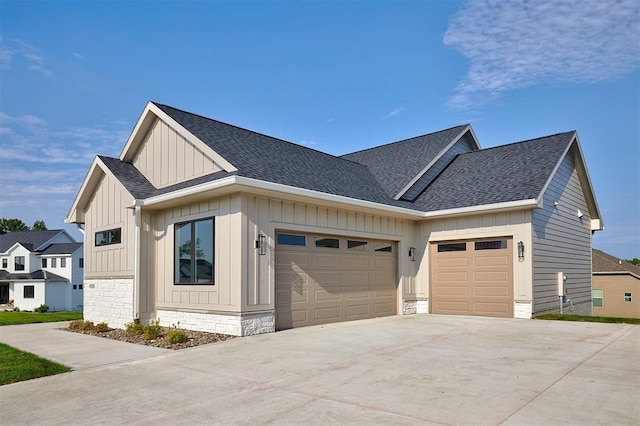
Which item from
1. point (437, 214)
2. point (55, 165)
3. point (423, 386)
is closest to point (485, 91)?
point (437, 214)

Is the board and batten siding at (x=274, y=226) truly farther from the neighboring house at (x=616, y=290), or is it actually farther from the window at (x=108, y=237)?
the neighboring house at (x=616, y=290)

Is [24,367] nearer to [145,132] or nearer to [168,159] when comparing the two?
[168,159]

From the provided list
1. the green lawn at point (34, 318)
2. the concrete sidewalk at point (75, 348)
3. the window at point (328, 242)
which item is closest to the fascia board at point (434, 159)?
the window at point (328, 242)

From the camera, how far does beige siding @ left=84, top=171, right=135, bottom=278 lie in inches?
481

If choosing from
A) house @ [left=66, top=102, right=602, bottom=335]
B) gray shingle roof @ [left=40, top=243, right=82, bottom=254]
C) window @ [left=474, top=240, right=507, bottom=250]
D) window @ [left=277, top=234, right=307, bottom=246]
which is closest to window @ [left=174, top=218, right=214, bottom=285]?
house @ [left=66, top=102, right=602, bottom=335]

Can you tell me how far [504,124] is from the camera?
2067cm

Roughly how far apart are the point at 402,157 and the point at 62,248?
41485 mm

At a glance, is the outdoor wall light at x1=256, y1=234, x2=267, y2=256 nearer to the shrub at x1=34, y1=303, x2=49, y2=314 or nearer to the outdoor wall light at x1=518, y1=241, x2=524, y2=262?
the outdoor wall light at x1=518, y1=241, x2=524, y2=262

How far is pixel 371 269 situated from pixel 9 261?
1832 inches

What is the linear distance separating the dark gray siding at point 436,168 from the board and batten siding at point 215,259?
258 inches

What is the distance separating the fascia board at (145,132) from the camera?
10.4m

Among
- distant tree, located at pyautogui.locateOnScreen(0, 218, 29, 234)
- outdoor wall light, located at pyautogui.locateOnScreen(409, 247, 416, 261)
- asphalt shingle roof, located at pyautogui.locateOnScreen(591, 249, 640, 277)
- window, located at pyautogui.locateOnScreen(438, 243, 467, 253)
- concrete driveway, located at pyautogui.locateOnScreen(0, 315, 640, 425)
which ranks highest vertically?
distant tree, located at pyautogui.locateOnScreen(0, 218, 29, 234)

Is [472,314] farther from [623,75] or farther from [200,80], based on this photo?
[200,80]

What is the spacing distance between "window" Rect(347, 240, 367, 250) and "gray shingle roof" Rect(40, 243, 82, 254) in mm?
41383
